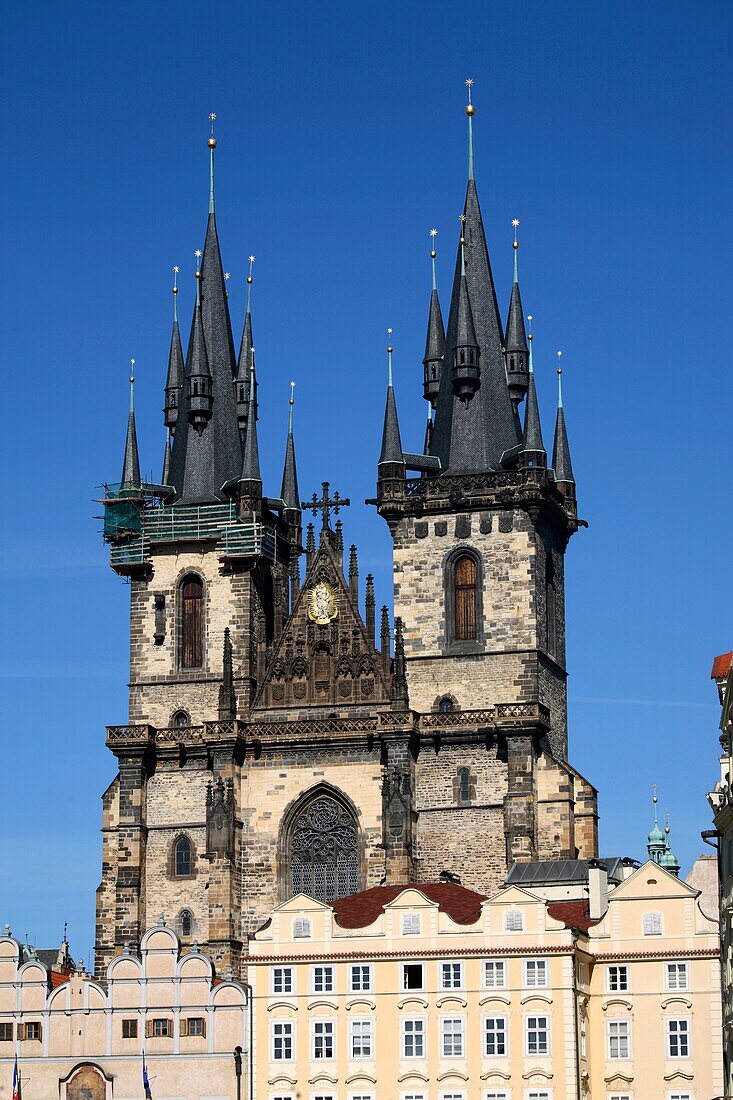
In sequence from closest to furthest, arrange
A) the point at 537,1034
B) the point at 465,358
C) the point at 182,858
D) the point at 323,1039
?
Result: the point at 537,1034 → the point at 323,1039 → the point at 182,858 → the point at 465,358

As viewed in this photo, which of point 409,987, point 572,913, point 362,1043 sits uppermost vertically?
point 572,913

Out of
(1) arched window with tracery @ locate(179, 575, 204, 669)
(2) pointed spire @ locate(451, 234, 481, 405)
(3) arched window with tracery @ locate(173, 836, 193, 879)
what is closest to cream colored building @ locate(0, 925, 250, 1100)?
(3) arched window with tracery @ locate(173, 836, 193, 879)

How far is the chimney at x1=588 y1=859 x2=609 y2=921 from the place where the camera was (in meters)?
77.9

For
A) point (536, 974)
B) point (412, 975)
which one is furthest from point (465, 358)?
point (536, 974)

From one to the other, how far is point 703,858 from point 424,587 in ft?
45.5

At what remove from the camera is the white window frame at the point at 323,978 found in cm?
7644

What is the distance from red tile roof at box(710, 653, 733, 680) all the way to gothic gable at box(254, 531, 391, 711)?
724 inches

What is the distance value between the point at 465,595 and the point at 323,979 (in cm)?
1947

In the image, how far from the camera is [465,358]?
312 feet

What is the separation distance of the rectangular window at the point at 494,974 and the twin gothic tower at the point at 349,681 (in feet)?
41.1

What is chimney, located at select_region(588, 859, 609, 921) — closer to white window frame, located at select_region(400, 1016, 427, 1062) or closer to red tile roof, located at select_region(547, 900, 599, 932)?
red tile roof, located at select_region(547, 900, 599, 932)

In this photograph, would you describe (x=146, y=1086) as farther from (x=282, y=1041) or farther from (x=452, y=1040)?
(x=452, y=1040)

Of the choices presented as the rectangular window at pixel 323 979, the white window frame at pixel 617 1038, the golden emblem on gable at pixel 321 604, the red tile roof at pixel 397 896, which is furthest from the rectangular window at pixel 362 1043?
the golden emblem on gable at pixel 321 604

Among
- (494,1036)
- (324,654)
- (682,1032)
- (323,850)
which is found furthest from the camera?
(324,654)
